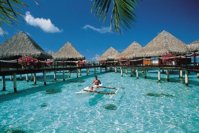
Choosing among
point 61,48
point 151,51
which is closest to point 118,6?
point 151,51

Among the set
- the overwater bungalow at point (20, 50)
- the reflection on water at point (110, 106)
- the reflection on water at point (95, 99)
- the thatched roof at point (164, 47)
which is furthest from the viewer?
the overwater bungalow at point (20, 50)

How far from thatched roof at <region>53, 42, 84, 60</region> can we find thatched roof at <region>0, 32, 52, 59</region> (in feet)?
30.0

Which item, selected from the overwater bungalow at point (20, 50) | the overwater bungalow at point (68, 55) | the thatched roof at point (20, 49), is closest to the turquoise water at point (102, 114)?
the overwater bungalow at point (20, 50)

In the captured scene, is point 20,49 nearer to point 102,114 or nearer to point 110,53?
point 102,114

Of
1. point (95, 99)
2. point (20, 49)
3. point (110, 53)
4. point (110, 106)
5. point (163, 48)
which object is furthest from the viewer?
point (110, 53)

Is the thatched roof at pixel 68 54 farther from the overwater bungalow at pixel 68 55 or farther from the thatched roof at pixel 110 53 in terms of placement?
the thatched roof at pixel 110 53

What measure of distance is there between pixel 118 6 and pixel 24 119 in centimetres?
942

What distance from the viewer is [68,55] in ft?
129

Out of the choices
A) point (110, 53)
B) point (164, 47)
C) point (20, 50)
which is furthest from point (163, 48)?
point (110, 53)

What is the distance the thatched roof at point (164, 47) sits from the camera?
2728 centimetres

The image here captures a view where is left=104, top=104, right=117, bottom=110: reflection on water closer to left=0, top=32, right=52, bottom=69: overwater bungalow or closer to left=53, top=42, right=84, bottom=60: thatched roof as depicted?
left=0, top=32, right=52, bottom=69: overwater bungalow

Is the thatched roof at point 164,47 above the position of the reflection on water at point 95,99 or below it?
above

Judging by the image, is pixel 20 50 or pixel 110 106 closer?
pixel 110 106

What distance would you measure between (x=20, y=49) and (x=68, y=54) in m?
12.2
